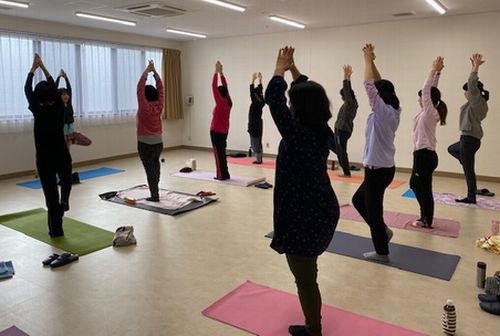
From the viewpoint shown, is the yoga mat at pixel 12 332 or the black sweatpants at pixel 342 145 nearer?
the yoga mat at pixel 12 332

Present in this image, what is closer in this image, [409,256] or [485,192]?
[409,256]

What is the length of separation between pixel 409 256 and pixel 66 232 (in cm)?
326

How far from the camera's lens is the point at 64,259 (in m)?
3.43

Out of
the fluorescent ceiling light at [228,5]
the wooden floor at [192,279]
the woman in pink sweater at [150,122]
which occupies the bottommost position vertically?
the wooden floor at [192,279]

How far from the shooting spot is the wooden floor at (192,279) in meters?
2.58

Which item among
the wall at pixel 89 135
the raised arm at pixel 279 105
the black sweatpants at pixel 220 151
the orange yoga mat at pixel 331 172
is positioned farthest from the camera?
the wall at pixel 89 135

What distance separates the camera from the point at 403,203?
17.7ft

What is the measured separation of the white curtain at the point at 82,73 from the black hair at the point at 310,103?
6.24 metres

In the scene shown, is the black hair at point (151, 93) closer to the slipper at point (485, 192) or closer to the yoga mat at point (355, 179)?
the yoga mat at point (355, 179)

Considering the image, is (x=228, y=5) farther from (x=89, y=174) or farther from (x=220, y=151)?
(x=89, y=174)

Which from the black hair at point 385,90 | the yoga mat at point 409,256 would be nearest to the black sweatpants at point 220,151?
the yoga mat at point 409,256

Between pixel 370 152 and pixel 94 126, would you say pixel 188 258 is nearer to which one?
pixel 370 152

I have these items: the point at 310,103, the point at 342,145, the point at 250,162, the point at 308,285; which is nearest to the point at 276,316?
the point at 308,285

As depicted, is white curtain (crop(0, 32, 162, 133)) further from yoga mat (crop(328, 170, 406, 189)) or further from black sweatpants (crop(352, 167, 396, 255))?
black sweatpants (crop(352, 167, 396, 255))
